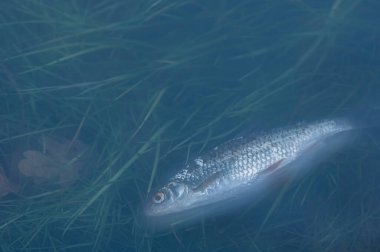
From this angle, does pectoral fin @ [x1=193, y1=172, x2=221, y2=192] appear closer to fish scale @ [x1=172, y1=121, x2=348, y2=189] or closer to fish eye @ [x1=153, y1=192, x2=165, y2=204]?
fish scale @ [x1=172, y1=121, x2=348, y2=189]

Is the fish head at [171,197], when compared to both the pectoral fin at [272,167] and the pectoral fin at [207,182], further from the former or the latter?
the pectoral fin at [272,167]

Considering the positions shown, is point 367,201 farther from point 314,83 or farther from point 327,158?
point 314,83

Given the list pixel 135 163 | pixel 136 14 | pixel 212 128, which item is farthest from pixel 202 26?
pixel 135 163

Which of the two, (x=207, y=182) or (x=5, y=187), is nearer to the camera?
(x=207, y=182)

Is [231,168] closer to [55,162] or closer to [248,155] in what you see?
[248,155]

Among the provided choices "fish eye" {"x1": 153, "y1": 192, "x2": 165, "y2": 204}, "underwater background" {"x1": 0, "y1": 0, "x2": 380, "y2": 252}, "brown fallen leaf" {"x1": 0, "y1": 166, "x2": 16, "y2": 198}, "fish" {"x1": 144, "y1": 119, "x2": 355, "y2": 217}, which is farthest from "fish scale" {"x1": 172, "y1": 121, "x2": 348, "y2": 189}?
"brown fallen leaf" {"x1": 0, "y1": 166, "x2": 16, "y2": 198}

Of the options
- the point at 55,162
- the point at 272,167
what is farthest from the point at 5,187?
the point at 272,167

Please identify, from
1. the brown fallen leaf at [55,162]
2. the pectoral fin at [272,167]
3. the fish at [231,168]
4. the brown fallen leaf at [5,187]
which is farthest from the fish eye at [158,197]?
the brown fallen leaf at [5,187]
